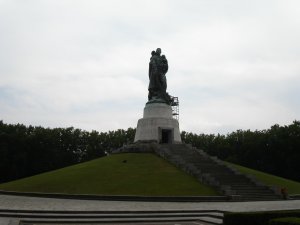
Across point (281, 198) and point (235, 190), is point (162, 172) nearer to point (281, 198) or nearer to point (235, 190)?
point (235, 190)

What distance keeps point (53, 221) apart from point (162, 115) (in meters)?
26.3

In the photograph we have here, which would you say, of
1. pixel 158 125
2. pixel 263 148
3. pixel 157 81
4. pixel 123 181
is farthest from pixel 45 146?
pixel 123 181

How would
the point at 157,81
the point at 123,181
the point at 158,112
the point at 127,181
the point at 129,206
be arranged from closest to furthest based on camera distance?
the point at 129,206
the point at 127,181
the point at 123,181
the point at 158,112
the point at 157,81

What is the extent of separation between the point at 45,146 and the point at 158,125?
3082 cm

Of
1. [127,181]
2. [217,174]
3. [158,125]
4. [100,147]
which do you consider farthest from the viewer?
[100,147]

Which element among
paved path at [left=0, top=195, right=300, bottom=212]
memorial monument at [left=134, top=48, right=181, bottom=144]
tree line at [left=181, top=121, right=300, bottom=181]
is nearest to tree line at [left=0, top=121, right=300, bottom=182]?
tree line at [left=181, top=121, right=300, bottom=181]

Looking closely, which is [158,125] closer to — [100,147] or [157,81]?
[157,81]

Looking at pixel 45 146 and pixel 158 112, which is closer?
pixel 158 112

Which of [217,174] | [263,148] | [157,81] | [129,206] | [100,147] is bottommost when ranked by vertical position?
[129,206]

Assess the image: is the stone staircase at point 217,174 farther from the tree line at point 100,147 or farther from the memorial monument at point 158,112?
the tree line at point 100,147

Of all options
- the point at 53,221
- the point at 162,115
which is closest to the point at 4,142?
the point at 162,115

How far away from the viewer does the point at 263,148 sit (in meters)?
63.8

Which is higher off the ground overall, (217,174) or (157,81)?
(157,81)

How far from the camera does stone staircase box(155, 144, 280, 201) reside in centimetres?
2992
